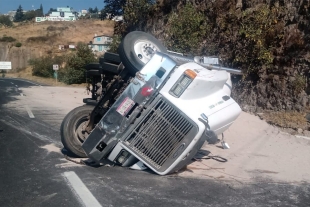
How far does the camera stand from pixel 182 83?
7027 millimetres

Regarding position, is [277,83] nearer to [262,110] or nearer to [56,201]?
[262,110]

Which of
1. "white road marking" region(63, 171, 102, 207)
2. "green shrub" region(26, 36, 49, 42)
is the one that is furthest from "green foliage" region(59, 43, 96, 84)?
"green shrub" region(26, 36, 49, 42)

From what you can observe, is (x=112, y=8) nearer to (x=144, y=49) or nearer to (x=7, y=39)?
(x=144, y=49)

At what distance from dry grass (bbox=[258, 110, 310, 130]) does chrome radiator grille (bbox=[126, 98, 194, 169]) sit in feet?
19.2

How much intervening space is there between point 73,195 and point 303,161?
481 centimetres

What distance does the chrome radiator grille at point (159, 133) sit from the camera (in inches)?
270

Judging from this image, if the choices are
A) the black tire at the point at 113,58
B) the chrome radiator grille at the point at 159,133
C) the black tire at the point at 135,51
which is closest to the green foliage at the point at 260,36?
the black tire at the point at 135,51

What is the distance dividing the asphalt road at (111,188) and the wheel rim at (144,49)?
74.6 inches

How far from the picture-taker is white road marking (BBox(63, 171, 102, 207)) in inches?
228

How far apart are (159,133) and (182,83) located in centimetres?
83

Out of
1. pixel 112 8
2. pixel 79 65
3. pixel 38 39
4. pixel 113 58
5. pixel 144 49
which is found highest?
pixel 144 49

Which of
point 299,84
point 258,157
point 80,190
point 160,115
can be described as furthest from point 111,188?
point 299,84

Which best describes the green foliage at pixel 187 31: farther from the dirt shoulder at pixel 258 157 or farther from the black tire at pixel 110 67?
the black tire at pixel 110 67

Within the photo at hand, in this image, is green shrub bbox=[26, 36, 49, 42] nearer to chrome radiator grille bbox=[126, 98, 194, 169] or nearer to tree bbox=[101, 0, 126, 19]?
tree bbox=[101, 0, 126, 19]
